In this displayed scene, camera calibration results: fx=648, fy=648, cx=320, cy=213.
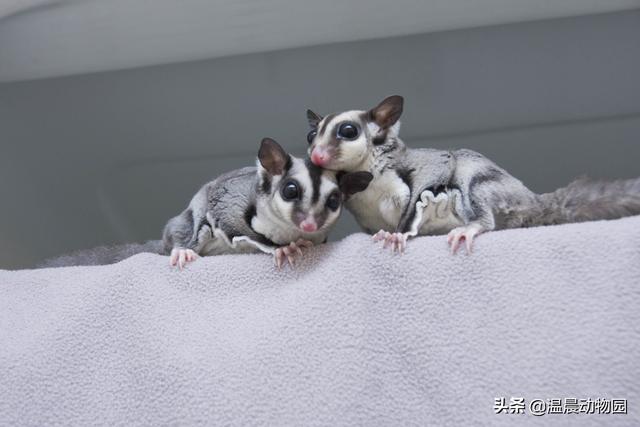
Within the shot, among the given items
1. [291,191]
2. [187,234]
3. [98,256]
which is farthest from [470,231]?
[98,256]

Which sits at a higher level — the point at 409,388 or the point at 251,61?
the point at 251,61

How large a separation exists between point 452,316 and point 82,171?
172 centimetres

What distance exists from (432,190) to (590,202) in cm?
40

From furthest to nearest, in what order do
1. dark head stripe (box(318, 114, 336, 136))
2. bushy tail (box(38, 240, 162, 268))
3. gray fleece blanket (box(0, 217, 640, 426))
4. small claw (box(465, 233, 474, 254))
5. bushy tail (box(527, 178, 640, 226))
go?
bushy tail (box(38, 240, 162, 268)), dark head stripe (box(318, 114, 336, 136)), bushy tail (box(527, 178, 640, 226)), small claw (box(465, 233, 474, 254)), gray fleece blanket (box(0, 217, 640, 426))

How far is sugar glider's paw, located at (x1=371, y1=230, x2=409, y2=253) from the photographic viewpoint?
4.83 feet

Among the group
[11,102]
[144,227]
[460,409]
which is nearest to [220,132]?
[144,227]

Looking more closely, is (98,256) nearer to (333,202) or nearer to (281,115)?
(281,115)

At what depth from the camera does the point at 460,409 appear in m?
1.26

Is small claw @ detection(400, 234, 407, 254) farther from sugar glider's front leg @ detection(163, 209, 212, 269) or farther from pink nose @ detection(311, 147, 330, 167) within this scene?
sugar glider's front leg @ detection(163, 209, 212, 269)

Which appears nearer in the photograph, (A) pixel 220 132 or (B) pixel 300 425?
(B) pixel 300 425

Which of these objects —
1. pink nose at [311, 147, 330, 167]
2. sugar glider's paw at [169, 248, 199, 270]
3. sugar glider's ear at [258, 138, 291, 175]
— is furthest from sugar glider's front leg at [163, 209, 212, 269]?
pink nose at [311, 147, 330, 167]

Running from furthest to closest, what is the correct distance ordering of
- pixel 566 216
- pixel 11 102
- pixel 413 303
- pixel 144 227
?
pixel 144 227 < pixel 11 102 < pixel 566 216 < pixel 413 303

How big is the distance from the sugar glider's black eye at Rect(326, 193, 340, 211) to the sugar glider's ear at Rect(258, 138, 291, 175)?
17cm

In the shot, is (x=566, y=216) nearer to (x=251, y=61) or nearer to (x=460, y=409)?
(x=460, y=409)
